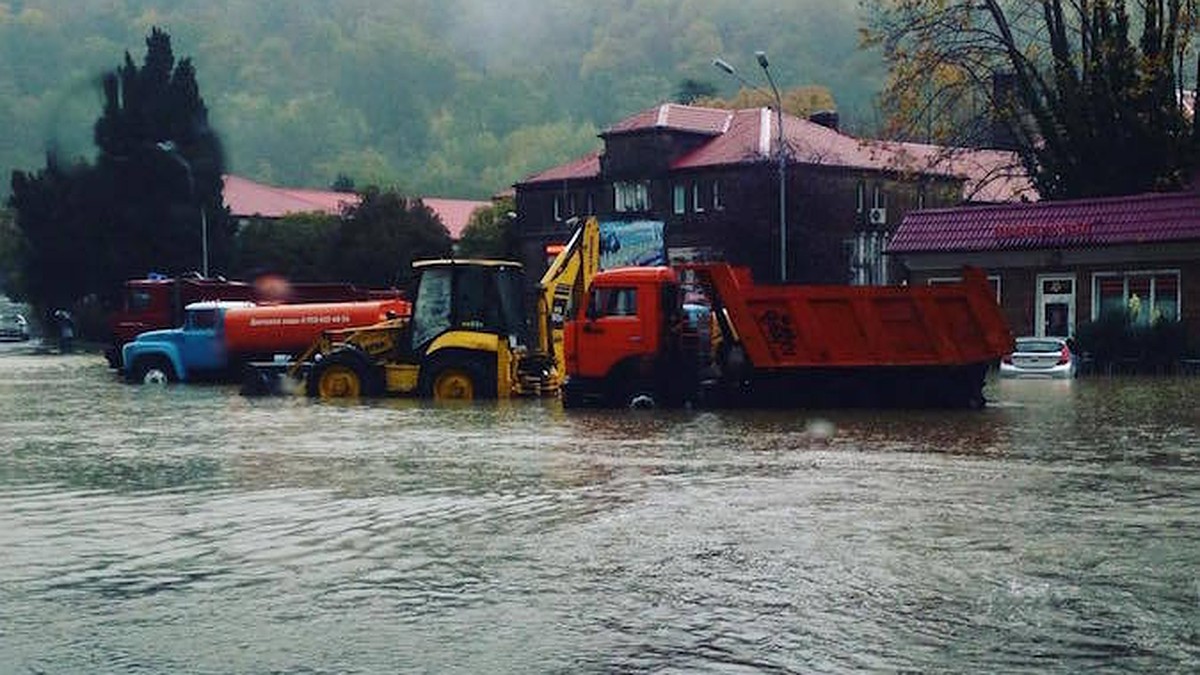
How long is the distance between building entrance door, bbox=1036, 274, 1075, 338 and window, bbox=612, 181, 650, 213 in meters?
36.7

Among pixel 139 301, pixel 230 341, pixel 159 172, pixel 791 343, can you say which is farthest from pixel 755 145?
pixel 791 343

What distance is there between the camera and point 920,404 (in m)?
25.0

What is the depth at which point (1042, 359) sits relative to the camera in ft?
114

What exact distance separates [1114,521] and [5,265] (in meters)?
110

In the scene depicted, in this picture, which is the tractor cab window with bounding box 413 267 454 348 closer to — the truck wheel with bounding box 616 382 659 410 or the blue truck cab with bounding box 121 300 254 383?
the truck wheel with bounding box 616 382 659 410

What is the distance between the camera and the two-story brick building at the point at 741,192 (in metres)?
58.7

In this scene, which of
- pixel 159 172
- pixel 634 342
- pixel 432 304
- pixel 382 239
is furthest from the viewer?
pixel 159 172

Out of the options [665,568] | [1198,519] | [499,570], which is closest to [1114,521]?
[1198,519]

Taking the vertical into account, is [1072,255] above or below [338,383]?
above

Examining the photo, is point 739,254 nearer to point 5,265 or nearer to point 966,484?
point 966,484

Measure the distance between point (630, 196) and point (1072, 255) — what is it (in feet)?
128

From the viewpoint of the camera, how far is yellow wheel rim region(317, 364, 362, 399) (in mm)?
29609

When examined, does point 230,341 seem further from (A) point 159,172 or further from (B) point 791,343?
(A) point 159,172

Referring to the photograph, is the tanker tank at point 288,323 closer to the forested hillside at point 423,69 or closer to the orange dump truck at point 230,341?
the orange dump truck at point 230,341
